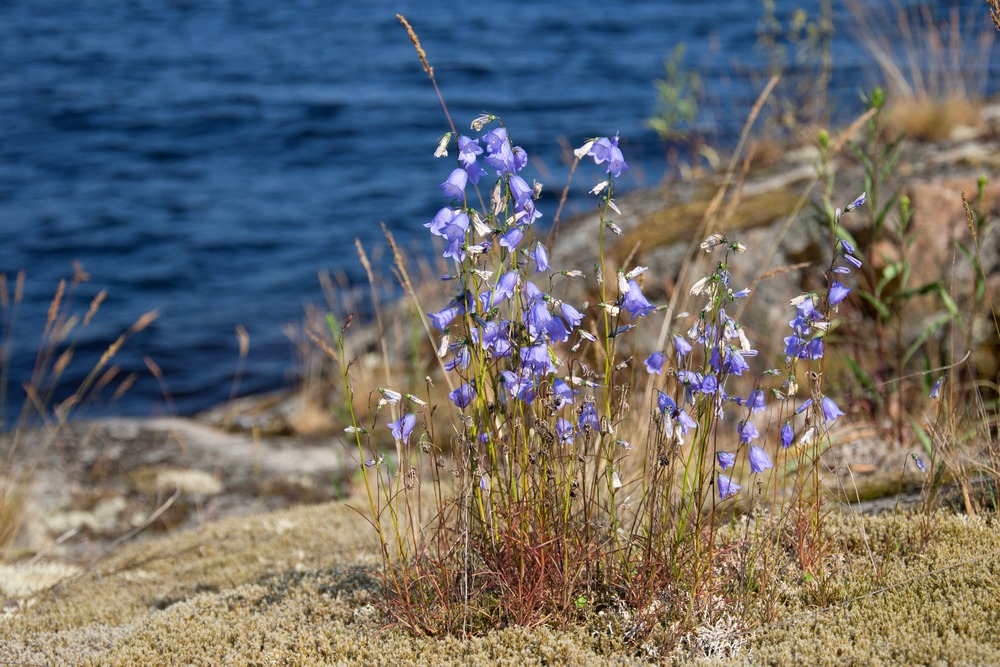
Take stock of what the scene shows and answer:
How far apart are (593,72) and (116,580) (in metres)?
13.2

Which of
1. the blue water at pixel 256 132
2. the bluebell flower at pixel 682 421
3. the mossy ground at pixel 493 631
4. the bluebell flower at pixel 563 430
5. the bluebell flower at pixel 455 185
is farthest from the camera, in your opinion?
the blue water at pixel 256 132

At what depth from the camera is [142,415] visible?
9156mm

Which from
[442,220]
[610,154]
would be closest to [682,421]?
[610,154]

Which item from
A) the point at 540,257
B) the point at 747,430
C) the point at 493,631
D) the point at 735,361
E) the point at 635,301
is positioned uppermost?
the point at 540,257

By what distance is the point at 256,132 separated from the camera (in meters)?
14.7

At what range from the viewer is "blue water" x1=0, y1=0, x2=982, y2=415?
1066 cm

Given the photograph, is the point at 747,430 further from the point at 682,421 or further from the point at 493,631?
the point at 493,631

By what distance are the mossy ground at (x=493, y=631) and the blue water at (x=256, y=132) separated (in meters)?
4.76

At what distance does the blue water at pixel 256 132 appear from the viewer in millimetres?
10664

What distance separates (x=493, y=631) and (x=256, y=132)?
1290cm

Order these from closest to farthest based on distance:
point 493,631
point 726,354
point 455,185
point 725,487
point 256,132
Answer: point 455,185
point 726,354
point 725,487
point 493,631
point 256,132

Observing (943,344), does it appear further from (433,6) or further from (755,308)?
(433,6)

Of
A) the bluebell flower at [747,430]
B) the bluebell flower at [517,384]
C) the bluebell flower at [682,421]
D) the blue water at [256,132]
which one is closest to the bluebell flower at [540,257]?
the bluebell flower at [517,384]

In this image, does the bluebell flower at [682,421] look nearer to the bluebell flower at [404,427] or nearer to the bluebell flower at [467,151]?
the bluebell flower at [404,427]
